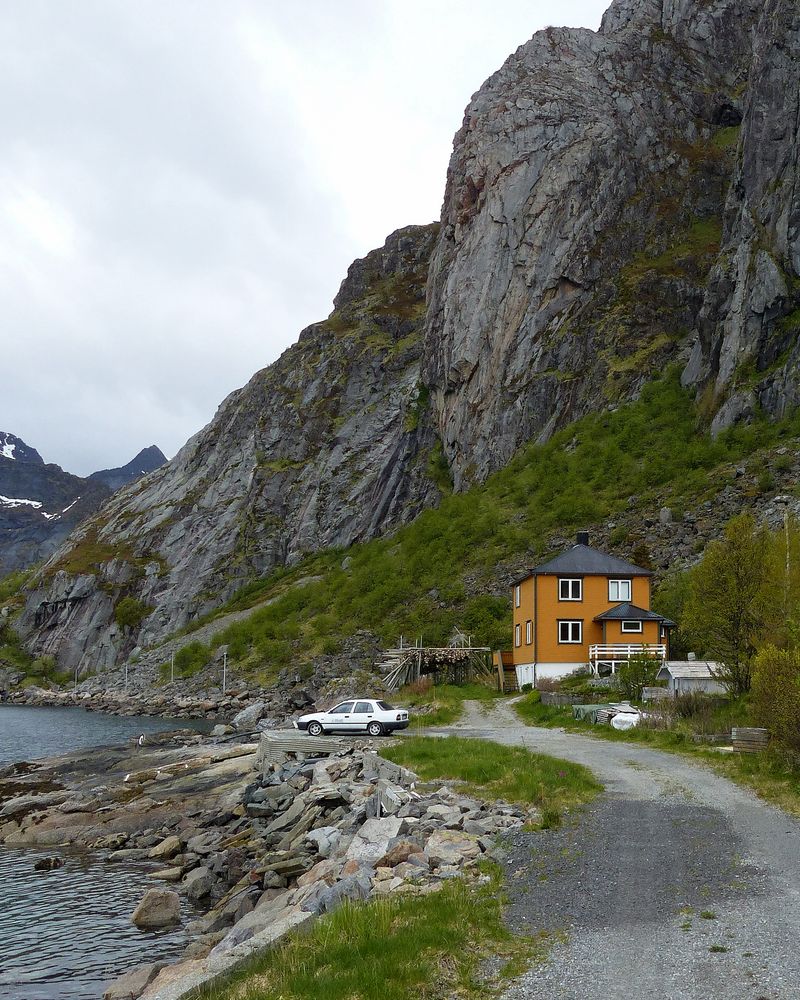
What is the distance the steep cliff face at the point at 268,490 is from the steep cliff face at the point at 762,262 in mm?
43793

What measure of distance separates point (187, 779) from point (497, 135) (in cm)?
10383

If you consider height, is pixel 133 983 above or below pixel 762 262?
below

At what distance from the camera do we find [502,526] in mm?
80938

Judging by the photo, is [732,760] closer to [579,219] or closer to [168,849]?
[168,849]

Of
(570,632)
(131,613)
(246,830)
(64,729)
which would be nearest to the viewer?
(246,830)

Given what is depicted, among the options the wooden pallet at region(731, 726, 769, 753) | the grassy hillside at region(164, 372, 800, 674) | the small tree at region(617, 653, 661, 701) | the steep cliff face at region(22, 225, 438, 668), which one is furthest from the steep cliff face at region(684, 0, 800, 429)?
the wooden pallet at region(731, 726, 769, 753)

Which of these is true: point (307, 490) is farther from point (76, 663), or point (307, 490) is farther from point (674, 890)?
point (674, 890)

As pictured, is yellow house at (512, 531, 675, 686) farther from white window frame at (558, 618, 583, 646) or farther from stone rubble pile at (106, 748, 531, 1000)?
stone rubble pile at (106, 748, 531, 1000)

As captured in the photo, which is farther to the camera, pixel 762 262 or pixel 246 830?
pixel 762 262

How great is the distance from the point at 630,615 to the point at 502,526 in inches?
1240

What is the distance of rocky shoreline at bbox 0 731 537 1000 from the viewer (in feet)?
45.6

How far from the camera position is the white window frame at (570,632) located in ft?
167

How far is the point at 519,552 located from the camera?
75.4 meters

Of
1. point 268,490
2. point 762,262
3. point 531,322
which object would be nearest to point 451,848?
point 762,262
